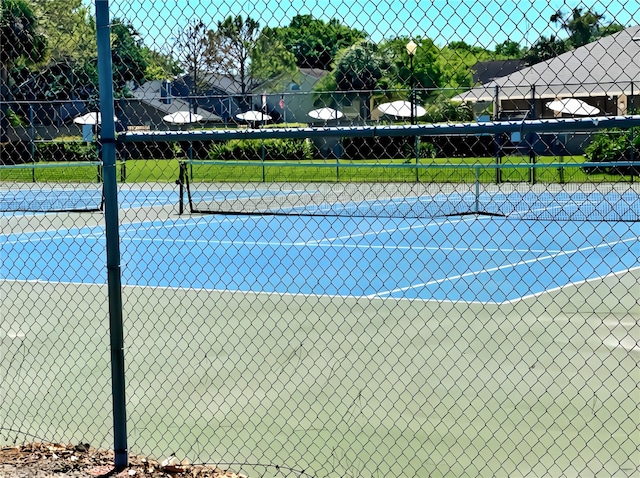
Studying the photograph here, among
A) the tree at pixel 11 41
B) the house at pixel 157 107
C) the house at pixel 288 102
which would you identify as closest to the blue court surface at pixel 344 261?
the house at pixel 157 107

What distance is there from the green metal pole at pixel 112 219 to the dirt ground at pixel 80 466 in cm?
15

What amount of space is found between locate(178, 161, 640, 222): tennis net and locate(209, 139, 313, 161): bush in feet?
1.93

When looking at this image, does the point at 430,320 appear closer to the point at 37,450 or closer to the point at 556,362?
the point at 556,362

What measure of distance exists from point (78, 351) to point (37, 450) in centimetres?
263

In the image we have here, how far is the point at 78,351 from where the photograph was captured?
8.02 meters

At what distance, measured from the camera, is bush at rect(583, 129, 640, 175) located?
24.7 m

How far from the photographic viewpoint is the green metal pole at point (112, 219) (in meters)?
4.88

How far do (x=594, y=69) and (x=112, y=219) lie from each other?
1641 cm

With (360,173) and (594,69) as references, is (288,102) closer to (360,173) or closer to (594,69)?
(360,173)

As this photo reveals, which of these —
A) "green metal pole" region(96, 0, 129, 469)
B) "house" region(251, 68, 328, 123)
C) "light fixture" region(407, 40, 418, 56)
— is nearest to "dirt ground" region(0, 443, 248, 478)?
"green metal pole" region(96, 0, 129, 469)

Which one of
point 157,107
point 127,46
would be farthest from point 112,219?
point 157,107

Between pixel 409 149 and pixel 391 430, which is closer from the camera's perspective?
pixel 391 430

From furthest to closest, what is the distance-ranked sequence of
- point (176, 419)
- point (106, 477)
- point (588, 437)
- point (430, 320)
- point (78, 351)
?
point (430, 320)
point (78, 351)
point (176, 419)
point (588, 437)
point (106, 477)

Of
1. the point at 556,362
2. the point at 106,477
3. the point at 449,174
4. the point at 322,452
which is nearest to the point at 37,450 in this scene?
the point at 106,477
